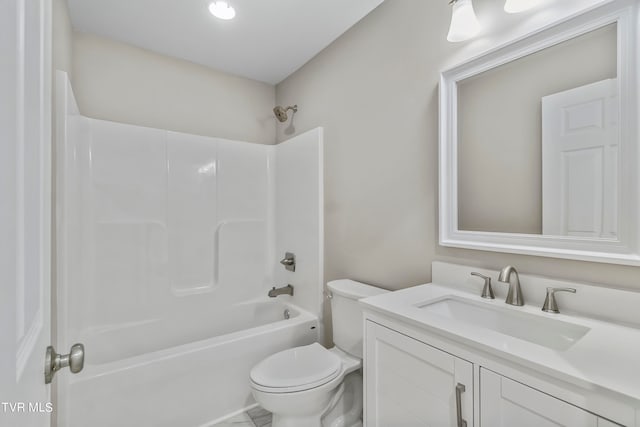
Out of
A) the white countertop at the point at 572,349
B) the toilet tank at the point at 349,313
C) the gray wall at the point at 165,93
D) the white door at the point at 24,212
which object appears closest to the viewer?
A: the white door at the point at 24,212

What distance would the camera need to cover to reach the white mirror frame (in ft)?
2.91

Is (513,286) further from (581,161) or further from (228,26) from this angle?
(228,26)

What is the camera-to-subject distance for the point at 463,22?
1.24 metres

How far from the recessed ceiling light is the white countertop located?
1.79 m

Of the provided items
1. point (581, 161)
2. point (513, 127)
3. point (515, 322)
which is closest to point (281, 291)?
point (515, 322)

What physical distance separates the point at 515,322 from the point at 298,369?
3.54 feet

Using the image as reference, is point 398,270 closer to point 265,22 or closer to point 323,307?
point 323,307

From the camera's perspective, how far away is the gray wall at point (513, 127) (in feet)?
3.31

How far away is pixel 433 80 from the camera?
4.75ft

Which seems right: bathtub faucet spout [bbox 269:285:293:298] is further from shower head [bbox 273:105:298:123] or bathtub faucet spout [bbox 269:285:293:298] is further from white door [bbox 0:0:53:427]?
white door [bbox 0:0:53:427]

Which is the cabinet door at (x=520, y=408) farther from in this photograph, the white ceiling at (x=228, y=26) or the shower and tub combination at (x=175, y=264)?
the white ceiling at (x=228, y=26)

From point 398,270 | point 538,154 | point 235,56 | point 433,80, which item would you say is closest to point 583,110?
point 538,154

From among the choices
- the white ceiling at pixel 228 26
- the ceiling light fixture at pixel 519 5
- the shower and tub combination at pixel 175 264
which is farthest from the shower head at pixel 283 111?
the ceiling light fixture at pixel 519 5

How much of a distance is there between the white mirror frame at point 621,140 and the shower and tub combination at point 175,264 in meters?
1.19
